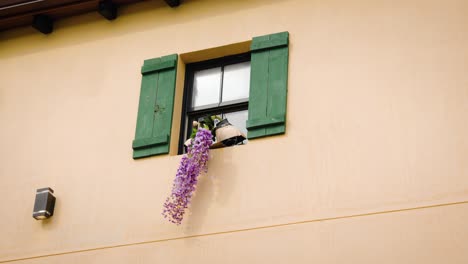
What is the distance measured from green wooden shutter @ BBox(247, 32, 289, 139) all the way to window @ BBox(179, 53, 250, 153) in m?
0.28

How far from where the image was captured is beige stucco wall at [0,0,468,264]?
23.7 ft

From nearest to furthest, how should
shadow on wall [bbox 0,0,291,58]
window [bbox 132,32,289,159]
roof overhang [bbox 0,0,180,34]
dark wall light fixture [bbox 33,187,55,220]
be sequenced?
window [bbox 132,32,289,159] → dark wall light fixture [bbox 33,187,55,220] → shadow on wall [bbox 0,0,291,58] → roof overhang [bbox 0,0,180,34]

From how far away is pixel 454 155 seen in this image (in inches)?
285

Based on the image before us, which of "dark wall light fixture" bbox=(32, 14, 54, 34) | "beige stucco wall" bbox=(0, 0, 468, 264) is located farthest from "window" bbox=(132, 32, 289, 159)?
→ "dark wall light fixture" bbox=(32, 14, 54, 34)

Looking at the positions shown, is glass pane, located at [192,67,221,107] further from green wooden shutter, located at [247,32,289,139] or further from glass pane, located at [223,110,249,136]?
green wooden shutter, located at [247,32,289,139]

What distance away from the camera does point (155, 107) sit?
28.3 feet

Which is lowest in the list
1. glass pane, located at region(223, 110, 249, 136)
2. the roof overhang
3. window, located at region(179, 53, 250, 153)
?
glass pane, located at region(223, 110, 249, 136)

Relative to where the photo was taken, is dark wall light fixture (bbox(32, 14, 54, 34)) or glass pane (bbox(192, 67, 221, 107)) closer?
glass pane (bbox(192, 67, 221, 107))

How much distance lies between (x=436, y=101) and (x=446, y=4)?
102 centimetres

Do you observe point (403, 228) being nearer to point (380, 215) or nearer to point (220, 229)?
point (380, 215)

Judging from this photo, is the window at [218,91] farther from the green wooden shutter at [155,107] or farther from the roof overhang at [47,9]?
the roof overhang at [47,9]

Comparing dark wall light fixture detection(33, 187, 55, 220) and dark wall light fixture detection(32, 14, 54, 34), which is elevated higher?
dark wall light fixture detection(32, 14, 54, 34)

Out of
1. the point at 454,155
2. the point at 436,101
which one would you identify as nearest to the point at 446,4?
the point at 436,101

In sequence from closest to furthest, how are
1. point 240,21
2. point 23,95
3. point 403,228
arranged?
point 403,228
point 240,21
point 23,95
